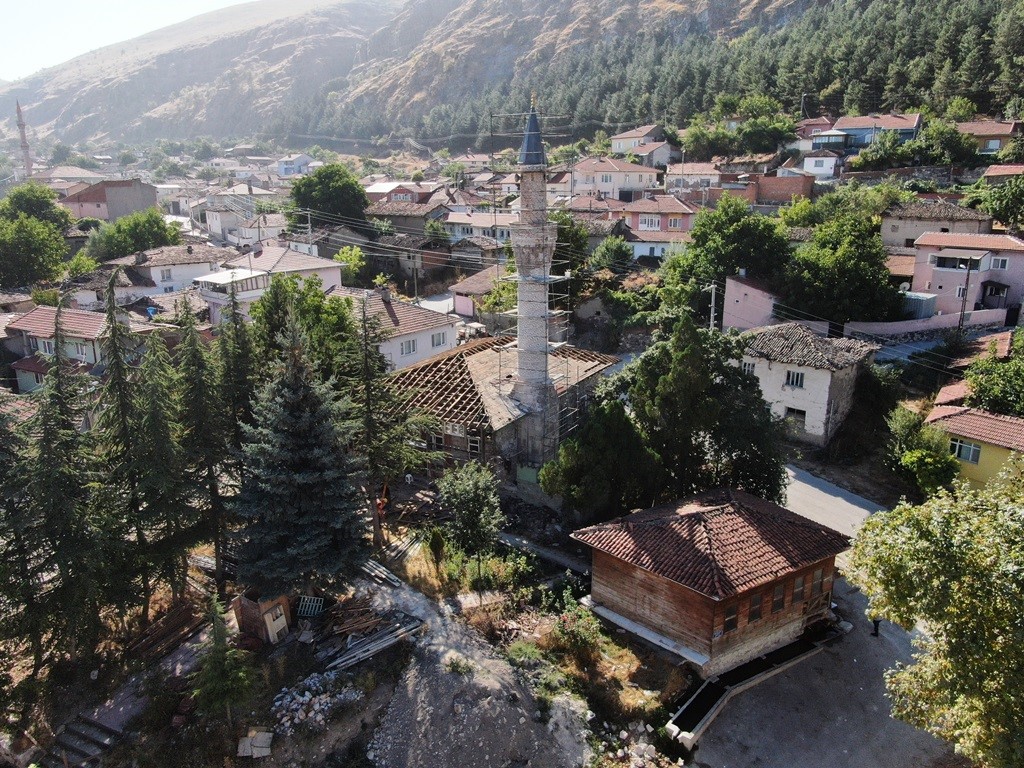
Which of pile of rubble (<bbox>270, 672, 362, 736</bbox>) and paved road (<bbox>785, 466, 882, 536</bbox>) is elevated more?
pile of rubble (<bbox>270, 672, 362, 736</bbox>)

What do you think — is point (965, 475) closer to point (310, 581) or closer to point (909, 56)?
point (310, 581)

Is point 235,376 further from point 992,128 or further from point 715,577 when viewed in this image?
point 992,128

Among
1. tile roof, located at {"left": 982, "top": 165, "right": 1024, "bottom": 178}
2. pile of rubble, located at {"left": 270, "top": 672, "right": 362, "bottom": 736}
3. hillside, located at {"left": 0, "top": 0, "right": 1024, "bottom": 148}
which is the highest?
hillside, located at {"left": 0, "top": 0, "right": 1024, "bottom": 148}

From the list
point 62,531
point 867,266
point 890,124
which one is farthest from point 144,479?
point 890,124

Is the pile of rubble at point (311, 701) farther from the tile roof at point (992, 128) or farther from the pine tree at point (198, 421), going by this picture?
the tile roof at point (992, 128)

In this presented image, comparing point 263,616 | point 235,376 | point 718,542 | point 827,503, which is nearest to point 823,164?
point 827,503

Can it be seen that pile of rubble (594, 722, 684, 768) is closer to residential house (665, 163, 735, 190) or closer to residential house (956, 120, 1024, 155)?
residential house (665, 163, 735, 190)

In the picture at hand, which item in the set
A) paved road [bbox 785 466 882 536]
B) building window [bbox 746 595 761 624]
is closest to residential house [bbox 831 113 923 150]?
paved road [bbox 785 466 882 536]
